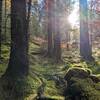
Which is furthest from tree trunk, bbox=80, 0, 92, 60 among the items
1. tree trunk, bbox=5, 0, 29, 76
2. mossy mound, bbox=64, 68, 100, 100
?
tree trunk, bbox=5, 0, 29, 76

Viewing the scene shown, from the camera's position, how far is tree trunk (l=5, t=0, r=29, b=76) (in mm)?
9383

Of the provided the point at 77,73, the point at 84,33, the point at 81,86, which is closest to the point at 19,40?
the point at 77,73

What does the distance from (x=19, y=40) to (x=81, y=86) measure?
275cm

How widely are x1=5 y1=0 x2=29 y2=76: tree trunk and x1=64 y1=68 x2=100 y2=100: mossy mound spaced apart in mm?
1682

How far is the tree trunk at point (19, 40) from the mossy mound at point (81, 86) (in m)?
1.68

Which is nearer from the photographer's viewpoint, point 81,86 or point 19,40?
point 81,86

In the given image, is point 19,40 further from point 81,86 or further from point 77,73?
point 81,86

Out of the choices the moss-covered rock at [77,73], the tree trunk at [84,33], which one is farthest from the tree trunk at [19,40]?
the tree trunk at [84,33]

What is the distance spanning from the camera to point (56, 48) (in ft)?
54.8

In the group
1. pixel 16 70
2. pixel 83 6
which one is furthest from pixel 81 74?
pixel 83 6

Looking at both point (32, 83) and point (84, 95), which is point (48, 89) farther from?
point (84, 95)

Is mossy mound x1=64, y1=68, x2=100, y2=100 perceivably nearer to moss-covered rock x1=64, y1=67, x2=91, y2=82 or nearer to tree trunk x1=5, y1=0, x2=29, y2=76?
moss-covered rock x1=64, y1=67, x2=91, y2=82

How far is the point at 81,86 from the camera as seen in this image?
8.46 m

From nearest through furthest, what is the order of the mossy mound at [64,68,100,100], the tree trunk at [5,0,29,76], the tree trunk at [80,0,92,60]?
the mossy mound at [64,68,100,100], the tree trunk at [5,0,29,76], the tree trunk at [80,0,92,60]
